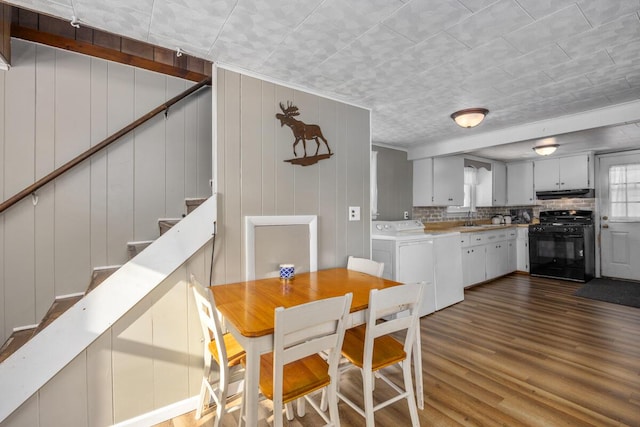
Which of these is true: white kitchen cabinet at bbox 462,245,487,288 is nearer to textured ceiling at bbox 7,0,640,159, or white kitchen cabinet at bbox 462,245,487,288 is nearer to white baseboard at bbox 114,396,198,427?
textured ceiling at bbox 7,0,640,159

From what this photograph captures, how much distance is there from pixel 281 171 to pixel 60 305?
5.74 ft

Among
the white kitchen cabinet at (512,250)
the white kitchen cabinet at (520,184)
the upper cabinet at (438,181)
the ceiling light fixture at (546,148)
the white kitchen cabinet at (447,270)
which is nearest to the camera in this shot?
the white kitchen cabinet at (447,270)

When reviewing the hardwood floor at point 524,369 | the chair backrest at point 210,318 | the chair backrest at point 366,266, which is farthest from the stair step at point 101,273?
the chair backrest at point 366,266

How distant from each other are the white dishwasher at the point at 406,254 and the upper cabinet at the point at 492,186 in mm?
2978

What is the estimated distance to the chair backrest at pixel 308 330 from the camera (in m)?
1.24

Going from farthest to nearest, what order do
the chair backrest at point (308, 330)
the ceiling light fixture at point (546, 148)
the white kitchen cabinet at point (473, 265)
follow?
the white kitchen cabinet at point (473, 265) → the ceiling light fixture at point (546, 148) → the chair backrest at point (308, 330)

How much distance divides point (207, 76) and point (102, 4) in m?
0.84

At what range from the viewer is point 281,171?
2.36m

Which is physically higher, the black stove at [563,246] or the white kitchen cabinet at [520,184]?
the white kitchen cabinet at [520,184]

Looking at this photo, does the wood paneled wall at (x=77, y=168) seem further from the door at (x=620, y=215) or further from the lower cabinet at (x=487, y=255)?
the door at (x=620, y=215)

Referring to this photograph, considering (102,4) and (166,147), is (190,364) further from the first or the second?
(102,4)

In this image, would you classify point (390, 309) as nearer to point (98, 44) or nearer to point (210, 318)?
point (210, 318)

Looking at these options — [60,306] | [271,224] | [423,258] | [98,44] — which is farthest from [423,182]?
[60,306]

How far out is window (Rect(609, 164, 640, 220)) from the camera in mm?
4895
